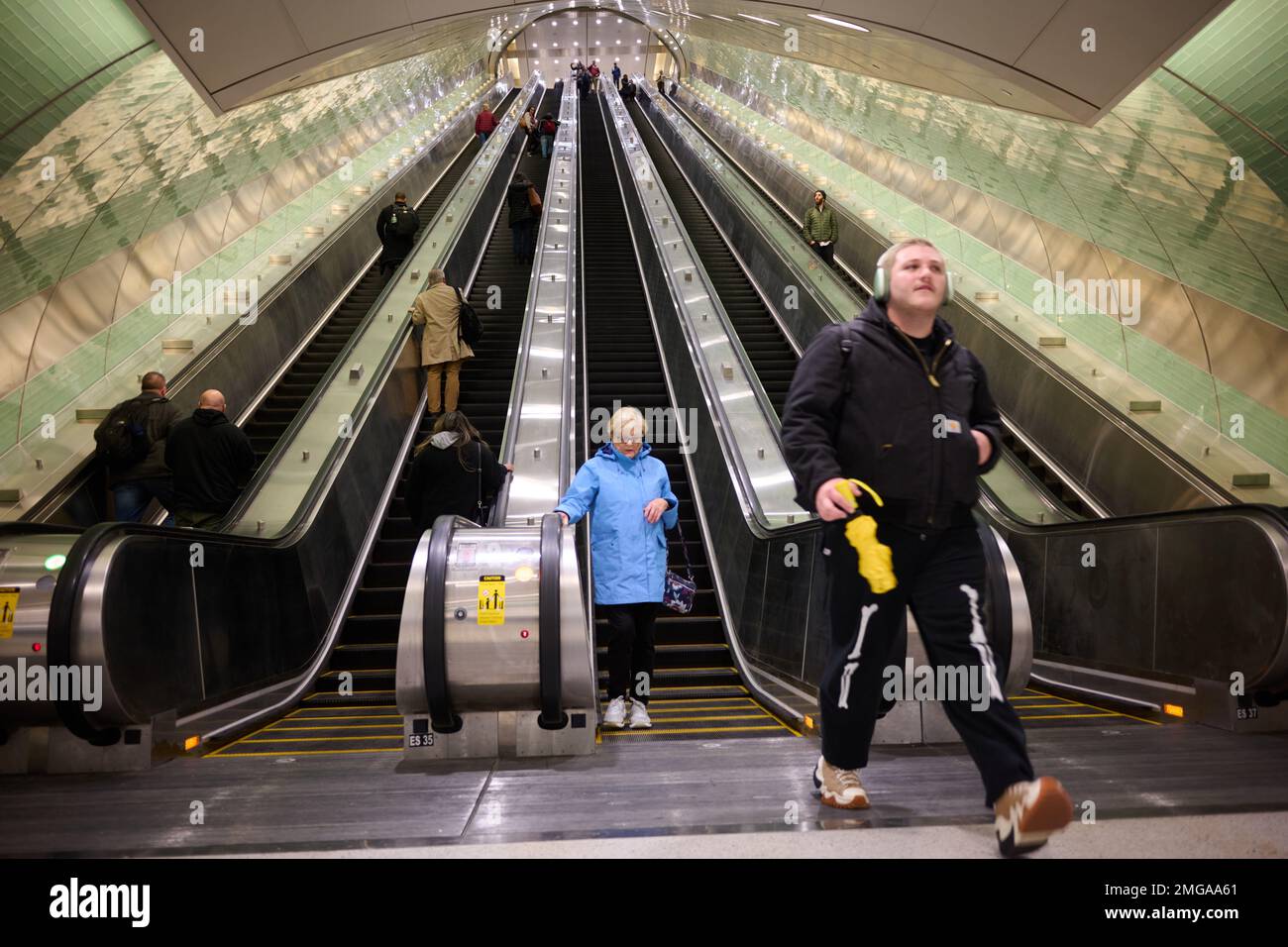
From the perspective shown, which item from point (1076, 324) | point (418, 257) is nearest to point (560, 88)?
point (418, 257)

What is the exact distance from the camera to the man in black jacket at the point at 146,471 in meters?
6.97

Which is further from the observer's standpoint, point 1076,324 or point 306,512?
point 1076,324

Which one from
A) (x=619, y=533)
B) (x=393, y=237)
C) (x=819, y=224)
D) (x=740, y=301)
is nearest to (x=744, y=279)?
(x=740, y=301)

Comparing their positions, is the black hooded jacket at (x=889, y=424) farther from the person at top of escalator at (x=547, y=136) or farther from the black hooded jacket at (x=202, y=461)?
the person at top of escalator at (x=547, y=136)

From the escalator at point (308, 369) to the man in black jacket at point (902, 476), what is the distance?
5722mm

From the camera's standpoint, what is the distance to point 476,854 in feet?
8.75

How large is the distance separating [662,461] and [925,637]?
6.34m

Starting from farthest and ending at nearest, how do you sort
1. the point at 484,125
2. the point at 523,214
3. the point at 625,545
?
the point at 484,125 < the point at 523,214 < the point at 625,545

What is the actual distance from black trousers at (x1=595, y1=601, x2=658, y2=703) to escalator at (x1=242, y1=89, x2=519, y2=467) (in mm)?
3687

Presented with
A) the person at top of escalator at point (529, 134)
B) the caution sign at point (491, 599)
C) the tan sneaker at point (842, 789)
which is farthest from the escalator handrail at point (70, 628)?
the person at top of escalator at point (529, 134)

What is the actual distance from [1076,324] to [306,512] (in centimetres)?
746

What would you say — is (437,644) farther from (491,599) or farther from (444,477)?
(444,477)

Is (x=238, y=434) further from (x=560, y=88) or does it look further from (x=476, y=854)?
(x=560, y=88)

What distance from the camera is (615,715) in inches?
204
